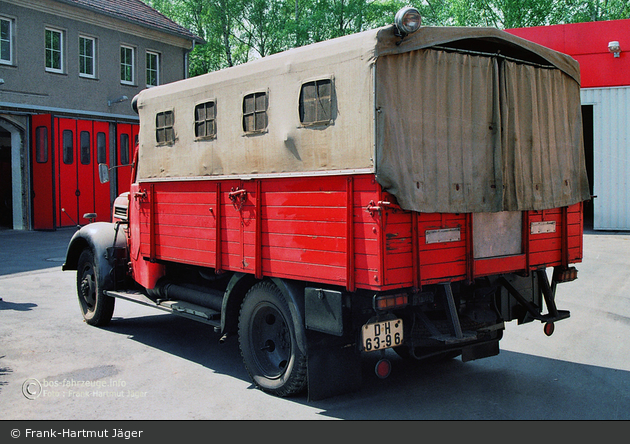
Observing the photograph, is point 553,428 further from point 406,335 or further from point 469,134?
point 469,134

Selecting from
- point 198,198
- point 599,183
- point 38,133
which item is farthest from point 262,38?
point 198,198

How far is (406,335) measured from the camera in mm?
5262

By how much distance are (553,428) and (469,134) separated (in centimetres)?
239

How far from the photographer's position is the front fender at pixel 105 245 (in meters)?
8.20

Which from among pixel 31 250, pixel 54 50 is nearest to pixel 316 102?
pixel 31 250

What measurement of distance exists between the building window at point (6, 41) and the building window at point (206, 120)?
1721 cm

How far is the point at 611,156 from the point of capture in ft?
66.7

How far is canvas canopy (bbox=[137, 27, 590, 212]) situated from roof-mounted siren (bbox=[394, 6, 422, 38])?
0.27 feet

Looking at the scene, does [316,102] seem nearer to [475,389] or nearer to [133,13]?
[475,389]

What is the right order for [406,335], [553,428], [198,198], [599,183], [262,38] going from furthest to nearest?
[262,38] < [599,183] < [198,198] < [406,335] < [553,428]

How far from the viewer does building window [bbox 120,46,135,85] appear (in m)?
25.6

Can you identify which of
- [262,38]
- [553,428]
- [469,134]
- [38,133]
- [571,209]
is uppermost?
[262,38]

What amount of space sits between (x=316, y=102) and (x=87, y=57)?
69.4 ft

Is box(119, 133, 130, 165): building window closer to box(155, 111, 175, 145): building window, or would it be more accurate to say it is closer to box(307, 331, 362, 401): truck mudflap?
box(155, 111, 175, 145): building window
